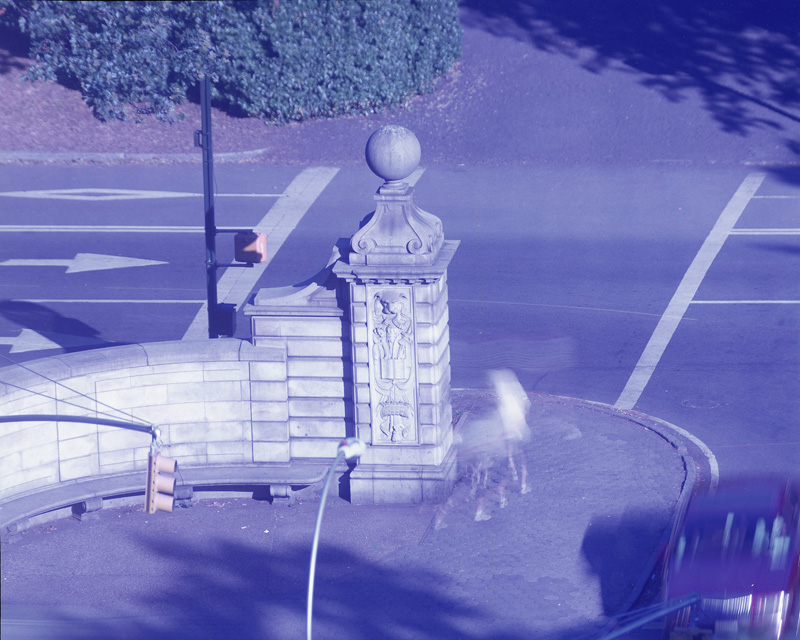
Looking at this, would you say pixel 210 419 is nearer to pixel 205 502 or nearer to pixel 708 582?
pixel 205 502

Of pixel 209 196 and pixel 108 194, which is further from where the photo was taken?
pixel 108 194

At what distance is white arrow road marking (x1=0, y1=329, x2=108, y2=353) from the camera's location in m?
15.3

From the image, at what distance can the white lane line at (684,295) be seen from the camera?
14.2 meters

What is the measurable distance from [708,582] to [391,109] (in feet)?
65.0

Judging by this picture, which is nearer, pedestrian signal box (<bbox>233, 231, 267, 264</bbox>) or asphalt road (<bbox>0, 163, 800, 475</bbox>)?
pedestrian signal box (<bbox>233, 231, 267, 264</bbox>)

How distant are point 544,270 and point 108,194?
371 inches

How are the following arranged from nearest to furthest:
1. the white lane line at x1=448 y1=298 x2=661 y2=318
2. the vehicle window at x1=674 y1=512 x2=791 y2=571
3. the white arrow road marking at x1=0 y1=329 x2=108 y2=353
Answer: the vehicle window at x1=674 y1=512 x2=791 y2=571
the white arrow road marking at x1=0 y1=329 x2=108 y2=353
the white lane line at x1=448 y1=298 x2=661 y2=318

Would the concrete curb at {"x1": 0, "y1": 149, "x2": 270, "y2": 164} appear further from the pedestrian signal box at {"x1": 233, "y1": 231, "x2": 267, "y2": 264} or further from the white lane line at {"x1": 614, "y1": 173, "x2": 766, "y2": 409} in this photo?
the pedestrian signal box at {"x1": 233, "y1": 231, "x2": 267, "y2": 264}

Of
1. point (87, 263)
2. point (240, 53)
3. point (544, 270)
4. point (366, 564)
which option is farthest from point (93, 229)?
point (366, 564)

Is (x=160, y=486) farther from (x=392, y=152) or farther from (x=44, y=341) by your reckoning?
(x=44, y=341)

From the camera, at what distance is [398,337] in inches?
437

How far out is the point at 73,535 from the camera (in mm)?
11008

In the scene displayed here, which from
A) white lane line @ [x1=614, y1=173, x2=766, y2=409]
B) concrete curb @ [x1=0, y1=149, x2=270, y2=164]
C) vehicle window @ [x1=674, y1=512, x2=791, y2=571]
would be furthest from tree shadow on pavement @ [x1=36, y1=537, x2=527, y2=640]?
concrete curb @ [x1=0, y1=149, x2=270, y2=164]

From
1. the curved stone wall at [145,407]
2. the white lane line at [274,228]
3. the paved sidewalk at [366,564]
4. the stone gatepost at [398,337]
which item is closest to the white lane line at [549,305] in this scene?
the white lane line at [274,228]
